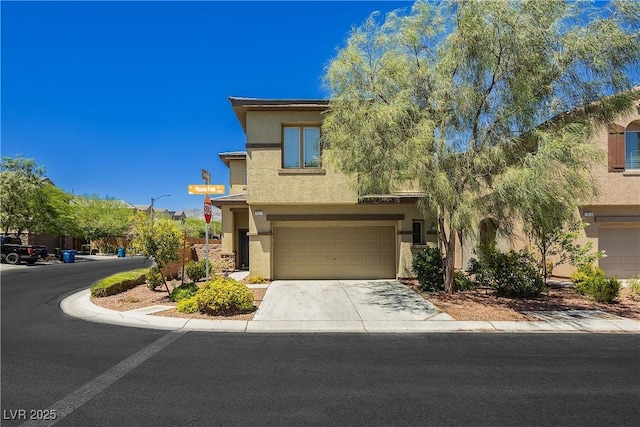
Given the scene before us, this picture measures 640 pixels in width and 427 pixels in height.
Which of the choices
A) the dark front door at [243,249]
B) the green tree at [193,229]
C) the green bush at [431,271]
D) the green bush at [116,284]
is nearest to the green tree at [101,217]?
the green tree at [193,229]

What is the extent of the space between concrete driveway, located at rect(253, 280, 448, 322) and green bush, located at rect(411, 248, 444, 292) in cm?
62

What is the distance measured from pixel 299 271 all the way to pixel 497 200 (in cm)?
832

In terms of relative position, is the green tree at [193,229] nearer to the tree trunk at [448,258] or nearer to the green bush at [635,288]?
the tree trunk at [448,258]

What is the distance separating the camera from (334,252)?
51.2ft

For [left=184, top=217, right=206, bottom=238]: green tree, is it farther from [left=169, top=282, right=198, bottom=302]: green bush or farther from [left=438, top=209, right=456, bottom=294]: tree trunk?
[left=438, top=209, right=456, bottom=294]: tree trunk

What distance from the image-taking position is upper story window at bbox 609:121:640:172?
1455 cm

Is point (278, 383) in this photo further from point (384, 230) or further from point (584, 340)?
point (384, 230)

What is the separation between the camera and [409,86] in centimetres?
1037

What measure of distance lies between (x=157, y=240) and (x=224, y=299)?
2872 mm

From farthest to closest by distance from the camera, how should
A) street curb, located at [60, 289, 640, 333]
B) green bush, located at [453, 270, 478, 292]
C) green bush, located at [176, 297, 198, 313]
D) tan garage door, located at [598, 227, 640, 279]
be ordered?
tan garage door, located at [598, 227, 640, 279] → green bush, located at [453, 270, 478, 292] → green bush, located at [176, 297, 198, 313] → street curb, located at [60, 289, 640, 333]

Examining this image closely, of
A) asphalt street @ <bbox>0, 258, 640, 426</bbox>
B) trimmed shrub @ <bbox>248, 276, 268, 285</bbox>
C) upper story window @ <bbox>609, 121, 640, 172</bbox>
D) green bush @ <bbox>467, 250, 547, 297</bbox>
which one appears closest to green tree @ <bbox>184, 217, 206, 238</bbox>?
trimmed shrub @ <bbox>248, 276, 268, 285</bbox>

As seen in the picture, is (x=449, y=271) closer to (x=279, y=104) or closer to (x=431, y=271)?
(x=431, y=271)

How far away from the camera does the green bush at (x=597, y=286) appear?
437 inches

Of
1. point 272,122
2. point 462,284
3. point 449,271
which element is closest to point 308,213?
point 272,122
